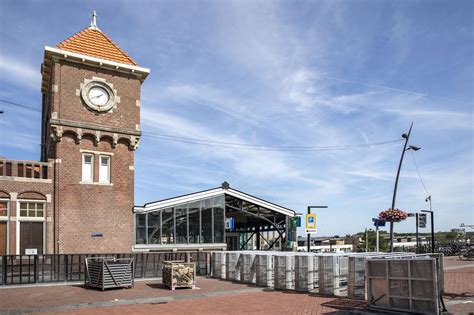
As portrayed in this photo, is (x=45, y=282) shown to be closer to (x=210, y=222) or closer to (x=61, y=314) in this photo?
(x=61, y=314)

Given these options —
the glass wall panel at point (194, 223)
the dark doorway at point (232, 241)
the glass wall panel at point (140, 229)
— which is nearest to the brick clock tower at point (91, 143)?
the glass wall panel at point (140, 229)

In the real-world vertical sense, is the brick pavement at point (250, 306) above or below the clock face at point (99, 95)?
below

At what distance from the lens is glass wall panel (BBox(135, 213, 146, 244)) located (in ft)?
85.9

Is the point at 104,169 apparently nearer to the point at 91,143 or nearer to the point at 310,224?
the point at 91,143

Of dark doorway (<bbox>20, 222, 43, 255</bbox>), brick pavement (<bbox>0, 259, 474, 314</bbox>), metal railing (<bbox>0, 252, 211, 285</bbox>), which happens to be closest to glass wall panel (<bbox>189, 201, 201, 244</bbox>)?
metal railing (<bbox>0, 252, 211, 285</bbox>)

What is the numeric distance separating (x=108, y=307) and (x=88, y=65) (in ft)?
55.4

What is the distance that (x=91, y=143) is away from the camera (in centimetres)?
2575

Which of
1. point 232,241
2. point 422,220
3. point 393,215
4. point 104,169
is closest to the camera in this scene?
point 393,215

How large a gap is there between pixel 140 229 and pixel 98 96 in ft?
26.4

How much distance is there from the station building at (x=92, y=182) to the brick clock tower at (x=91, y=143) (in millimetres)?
54

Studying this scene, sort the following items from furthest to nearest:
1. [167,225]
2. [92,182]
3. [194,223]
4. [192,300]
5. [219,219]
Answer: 1. [219,219]
2. [194,223]
3. [167,225]
4. [92,182]
5. [192,300]

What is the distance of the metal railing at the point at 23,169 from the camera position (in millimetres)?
23172

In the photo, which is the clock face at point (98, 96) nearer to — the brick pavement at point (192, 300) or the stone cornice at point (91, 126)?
the stone cornice at point (91, 126)

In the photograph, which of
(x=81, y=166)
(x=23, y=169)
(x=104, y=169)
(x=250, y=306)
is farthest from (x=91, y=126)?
(x=250, y=306)
